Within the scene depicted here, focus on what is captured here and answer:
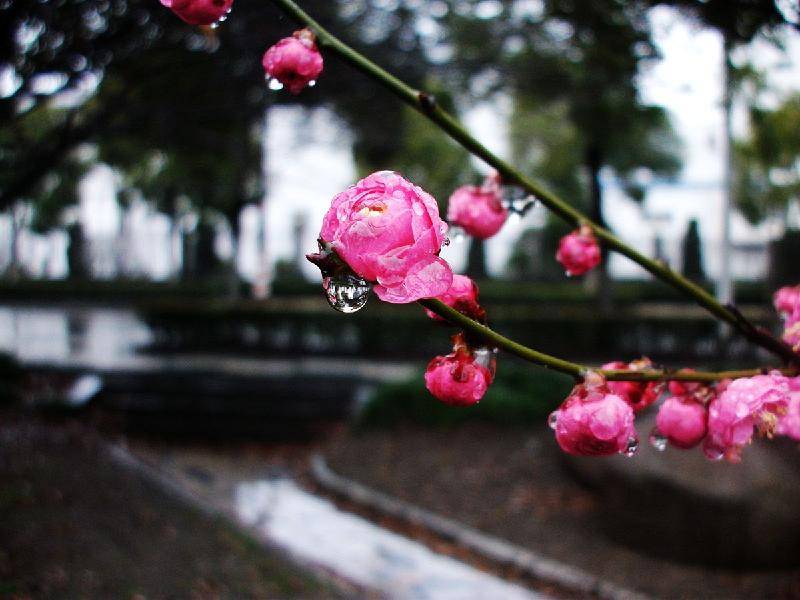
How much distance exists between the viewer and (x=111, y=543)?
4176mm

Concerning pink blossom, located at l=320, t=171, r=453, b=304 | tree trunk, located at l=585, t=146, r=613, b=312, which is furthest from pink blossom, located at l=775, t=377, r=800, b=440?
tree trunk, located at l=585, t=146, r=613, b=312

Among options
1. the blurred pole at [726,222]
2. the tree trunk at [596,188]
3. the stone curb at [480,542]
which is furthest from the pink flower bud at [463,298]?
the tree trunk at [596,188]

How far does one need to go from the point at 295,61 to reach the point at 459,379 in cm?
43

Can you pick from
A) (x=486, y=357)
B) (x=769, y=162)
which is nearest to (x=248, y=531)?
(x=486, y=357)

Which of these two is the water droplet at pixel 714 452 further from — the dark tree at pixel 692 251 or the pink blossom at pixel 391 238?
the dark tree at pixel 692 251

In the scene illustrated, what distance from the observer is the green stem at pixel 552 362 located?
0.76 meters

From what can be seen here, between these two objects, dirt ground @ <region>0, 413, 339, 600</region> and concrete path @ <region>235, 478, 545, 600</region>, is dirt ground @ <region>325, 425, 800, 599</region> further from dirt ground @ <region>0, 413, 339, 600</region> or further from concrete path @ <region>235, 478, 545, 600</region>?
dirt ground @ <region>0, 413, 339, 600</region>

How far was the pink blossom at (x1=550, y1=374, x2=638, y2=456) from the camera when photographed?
2.96 feet

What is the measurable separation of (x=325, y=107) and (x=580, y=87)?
276 centimetres

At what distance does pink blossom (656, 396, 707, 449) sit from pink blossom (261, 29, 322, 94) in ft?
2.26

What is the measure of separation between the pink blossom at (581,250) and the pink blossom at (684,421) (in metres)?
0.26

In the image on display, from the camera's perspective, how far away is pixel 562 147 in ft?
69.7

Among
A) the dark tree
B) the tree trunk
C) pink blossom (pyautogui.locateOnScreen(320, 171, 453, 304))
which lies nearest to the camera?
pink blossom (pyautogui.locateOnScreen(320, 171, 453, 304))

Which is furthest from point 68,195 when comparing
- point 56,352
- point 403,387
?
point 403,387
